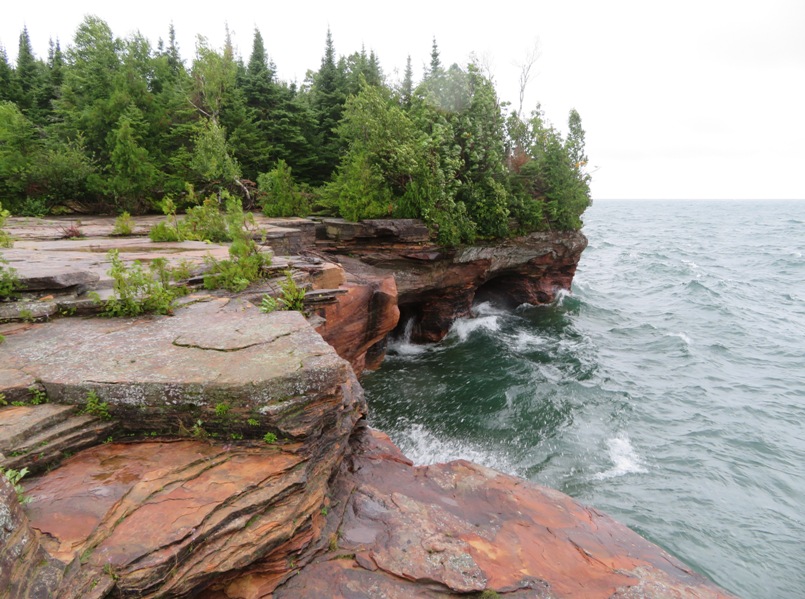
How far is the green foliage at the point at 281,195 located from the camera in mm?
18078

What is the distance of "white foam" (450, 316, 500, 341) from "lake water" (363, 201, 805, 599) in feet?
0.41

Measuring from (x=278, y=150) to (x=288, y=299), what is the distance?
61.4 ft

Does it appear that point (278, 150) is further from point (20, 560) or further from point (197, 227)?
point (20, 560)

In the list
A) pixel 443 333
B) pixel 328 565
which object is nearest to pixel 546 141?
pixel 443 333

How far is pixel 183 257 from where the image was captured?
9.65 m

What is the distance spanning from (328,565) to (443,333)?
16685 mm

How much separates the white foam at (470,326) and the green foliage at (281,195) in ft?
32.5

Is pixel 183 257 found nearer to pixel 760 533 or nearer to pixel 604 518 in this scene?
pixel 604 518

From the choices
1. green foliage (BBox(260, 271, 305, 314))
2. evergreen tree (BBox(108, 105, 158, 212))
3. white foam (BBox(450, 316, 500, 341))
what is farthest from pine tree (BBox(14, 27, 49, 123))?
green foliage (BBox(260, 271, 305, 314))

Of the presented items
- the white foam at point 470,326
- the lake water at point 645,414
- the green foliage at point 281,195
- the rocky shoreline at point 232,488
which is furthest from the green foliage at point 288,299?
the white foam at point 470,326

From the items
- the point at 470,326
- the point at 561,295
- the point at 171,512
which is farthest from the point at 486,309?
the point at 171,512

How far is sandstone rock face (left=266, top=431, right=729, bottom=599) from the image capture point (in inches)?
188

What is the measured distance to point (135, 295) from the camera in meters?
6.92

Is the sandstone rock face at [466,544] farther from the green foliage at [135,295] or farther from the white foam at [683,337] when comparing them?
the white foam at [683,337]
